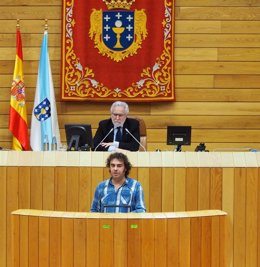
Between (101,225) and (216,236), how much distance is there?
2.26 feet

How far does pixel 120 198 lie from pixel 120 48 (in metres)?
4.25

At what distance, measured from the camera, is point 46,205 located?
20.4 ft

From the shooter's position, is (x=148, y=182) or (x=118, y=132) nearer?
(x=148, y=182)

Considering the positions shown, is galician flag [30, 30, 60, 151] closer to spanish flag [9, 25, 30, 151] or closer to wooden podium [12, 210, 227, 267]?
spanish flag [9, 25, 30, 151]

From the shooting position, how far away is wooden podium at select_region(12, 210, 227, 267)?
4.30 m

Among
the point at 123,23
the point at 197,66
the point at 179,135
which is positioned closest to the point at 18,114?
the point at 123,23

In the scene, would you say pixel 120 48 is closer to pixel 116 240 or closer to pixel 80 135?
pixel 80 135

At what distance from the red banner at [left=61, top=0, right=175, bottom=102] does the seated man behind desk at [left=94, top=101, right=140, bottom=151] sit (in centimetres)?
220

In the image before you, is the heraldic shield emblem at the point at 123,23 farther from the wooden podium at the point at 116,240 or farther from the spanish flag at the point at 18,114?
the wooden podium at the point at 116,240

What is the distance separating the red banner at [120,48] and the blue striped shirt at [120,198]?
3950mm

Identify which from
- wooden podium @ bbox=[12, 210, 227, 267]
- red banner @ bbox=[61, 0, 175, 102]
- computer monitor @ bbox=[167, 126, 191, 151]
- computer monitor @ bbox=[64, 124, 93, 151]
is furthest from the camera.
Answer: red banner @ bbox=[61, 0, 175, 102]

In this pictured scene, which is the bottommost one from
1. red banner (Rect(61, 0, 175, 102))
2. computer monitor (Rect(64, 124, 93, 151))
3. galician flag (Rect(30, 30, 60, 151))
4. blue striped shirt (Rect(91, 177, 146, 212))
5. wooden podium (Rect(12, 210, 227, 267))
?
wooden podium (Rect(12, 210, 227, 267))

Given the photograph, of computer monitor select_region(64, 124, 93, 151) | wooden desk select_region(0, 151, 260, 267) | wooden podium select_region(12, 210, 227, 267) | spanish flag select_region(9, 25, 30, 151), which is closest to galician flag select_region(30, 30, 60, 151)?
spanish flag select_region(9, 25, 30, 151)

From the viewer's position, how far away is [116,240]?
169 inches
